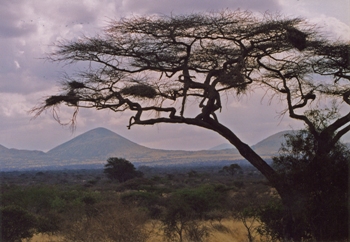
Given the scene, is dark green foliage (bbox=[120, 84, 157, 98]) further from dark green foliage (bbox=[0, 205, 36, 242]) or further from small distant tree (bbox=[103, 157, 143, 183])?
small distant tree (bbox=[103, 157, 143, 183])

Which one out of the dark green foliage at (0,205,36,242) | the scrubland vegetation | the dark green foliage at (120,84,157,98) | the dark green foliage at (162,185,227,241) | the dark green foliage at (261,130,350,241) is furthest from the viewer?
the dark green foliage at (162,185,227,241)

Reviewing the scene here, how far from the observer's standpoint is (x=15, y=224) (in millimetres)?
14867

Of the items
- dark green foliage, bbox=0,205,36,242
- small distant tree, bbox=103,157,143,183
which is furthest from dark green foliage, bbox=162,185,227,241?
small distant tree, bbox=103,157,143,183

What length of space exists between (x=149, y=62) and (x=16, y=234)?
6835 mm

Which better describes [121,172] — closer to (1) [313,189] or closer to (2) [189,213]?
(2) [189,213]

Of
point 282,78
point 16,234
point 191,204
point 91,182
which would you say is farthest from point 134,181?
point 282,78

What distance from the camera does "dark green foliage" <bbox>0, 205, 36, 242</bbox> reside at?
14.7 metres

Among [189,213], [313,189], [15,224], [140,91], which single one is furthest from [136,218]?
[189,213]

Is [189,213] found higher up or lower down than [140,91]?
lower down

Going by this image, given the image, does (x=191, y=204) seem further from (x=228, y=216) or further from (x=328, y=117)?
(x=328, y=117)

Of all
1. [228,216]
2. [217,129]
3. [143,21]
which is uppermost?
[143,21]

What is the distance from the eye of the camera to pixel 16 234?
14.8 metres

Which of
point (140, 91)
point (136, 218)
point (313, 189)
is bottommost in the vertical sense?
point (136, 218)

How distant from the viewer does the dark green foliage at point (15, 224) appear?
14.7 metres
